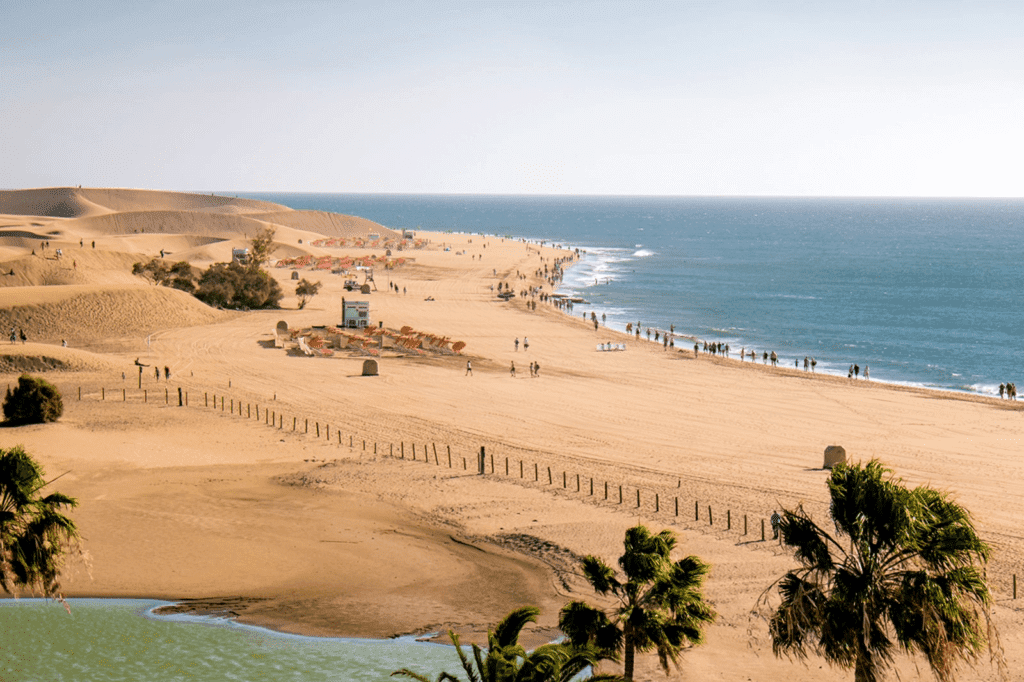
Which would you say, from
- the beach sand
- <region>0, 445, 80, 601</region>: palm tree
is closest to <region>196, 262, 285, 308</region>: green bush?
the beach sand

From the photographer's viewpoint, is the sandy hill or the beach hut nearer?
the beach hut

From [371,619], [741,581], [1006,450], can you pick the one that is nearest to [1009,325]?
[1006,450]

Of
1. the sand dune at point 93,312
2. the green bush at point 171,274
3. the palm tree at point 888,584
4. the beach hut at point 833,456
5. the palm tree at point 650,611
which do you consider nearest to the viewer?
the palm tree at point 888,584

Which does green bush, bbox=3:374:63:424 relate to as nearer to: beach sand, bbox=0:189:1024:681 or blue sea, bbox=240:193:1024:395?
beach sand, bbox=0:189:1024:681

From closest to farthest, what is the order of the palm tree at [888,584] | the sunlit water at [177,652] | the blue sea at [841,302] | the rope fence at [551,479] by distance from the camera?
the palm tree at [888,584], the sunlit water at [177,652], the rope fence at [551,479], the blue sea at [841,302]

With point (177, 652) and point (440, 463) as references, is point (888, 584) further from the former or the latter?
point (440, 463)

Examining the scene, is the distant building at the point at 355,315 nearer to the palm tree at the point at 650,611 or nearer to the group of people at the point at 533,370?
the group of people at the point at 533,370

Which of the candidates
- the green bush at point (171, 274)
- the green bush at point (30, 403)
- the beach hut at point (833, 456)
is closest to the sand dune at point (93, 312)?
the green bush at point (171, 274)
